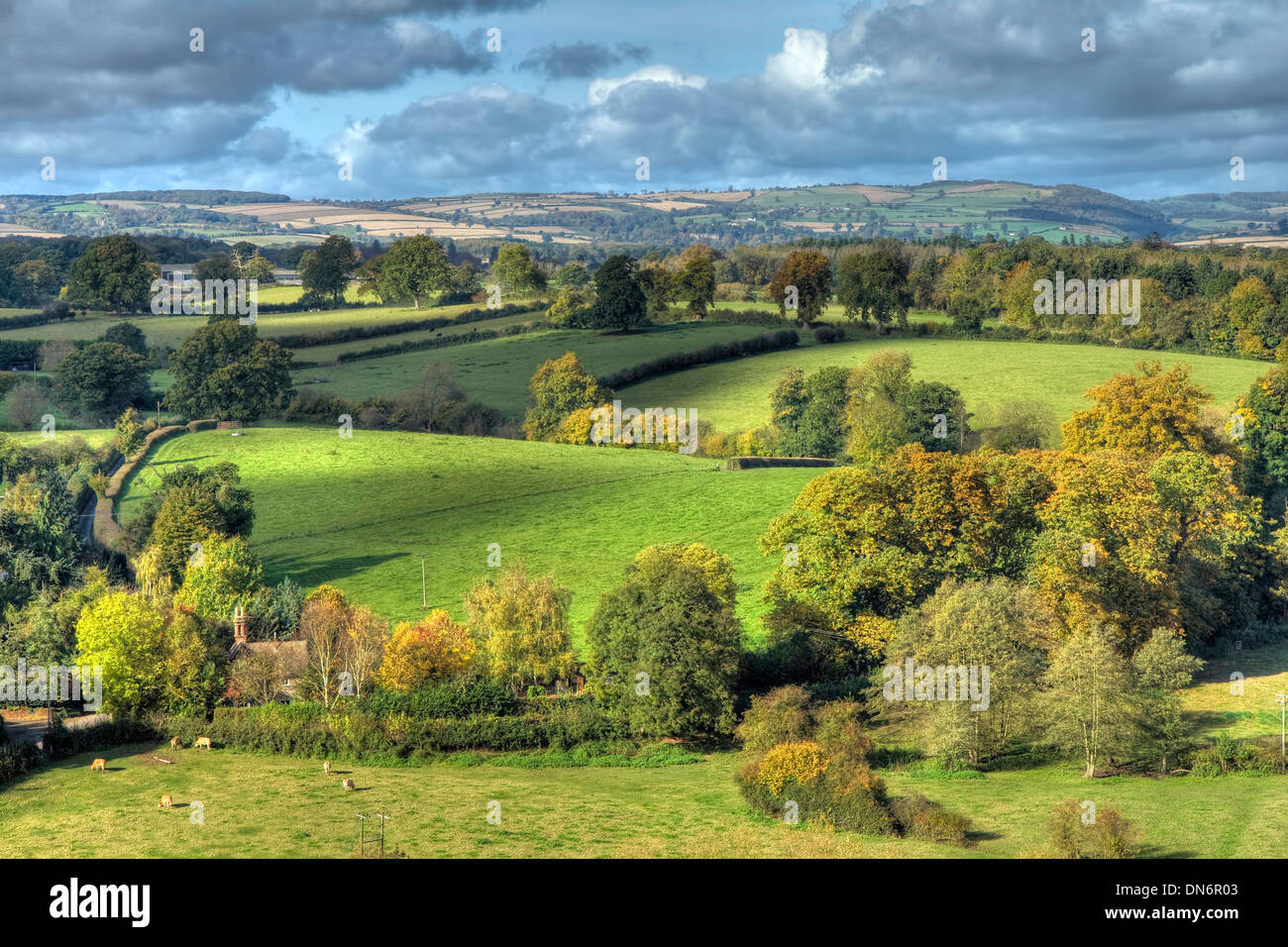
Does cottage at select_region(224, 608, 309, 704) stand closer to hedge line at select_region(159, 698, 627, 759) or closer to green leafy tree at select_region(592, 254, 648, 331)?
hedge line at select_region(159, 698, 627, 759)

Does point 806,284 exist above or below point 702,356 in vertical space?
above

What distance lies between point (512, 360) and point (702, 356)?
1942 centimetres

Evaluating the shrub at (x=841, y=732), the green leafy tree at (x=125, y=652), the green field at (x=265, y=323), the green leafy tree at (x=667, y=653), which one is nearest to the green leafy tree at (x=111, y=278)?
the green field at (x=265, y=323)

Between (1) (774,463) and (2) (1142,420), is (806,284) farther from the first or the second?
(2) (1142,420)

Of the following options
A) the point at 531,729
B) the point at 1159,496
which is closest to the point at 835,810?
the point at 531,729

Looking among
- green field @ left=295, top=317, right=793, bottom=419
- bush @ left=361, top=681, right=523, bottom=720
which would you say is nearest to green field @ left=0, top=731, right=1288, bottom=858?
bush @ left=361, top=681, right=523, bottom=720

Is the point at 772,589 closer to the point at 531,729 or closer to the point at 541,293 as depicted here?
the point at 531,729

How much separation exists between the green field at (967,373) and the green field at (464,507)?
61.1ft

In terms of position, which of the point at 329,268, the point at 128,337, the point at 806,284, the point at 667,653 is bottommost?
the point at 667,653

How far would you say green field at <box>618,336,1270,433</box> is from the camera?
10669 centimetres

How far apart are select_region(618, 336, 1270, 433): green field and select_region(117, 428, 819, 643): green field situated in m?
18.6

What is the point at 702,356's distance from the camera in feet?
406

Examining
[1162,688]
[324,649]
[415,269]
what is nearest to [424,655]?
[324,649]

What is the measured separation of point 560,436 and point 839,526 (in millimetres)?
48016
